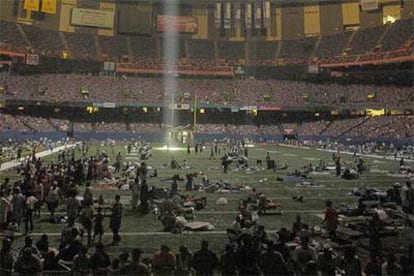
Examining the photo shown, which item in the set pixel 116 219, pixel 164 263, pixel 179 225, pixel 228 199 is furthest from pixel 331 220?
pixel 228 199

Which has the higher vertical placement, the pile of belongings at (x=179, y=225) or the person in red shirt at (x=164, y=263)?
the pile of belongings at (x=179, y=225)

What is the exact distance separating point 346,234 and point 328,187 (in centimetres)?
1053

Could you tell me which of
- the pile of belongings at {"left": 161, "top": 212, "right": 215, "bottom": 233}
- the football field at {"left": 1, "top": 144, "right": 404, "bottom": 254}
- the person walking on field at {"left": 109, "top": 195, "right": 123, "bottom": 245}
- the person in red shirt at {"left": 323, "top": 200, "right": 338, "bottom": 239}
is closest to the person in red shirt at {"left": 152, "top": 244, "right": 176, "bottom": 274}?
the football field at {"left": 1, "top": 144, "right": 404, "bottom": 254}

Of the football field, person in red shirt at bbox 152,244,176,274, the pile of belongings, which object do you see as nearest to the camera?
person in red shirt at bbox 152,244,176,274

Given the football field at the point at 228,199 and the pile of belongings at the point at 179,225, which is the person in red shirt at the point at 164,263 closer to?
the football field at the point at 228,199

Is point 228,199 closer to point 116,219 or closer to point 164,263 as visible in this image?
point 116,219

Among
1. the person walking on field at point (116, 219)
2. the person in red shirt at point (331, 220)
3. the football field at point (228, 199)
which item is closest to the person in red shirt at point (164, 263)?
the football field at point (228, 199)

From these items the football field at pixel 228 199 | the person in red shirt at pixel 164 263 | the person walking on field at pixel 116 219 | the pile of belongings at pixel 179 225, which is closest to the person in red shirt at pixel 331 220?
the football field at pixel 228 199

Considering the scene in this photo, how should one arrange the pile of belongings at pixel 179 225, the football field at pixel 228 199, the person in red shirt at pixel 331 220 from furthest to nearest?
the pile of belongings at pixel 179 225
the football field at pixel 228 199
the person in red shirt at pixel 331 220

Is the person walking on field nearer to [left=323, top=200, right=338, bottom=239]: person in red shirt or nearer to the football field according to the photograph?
the football field

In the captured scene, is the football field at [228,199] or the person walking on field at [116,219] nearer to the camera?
the person walking on field at [116,219]

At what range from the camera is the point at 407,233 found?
1372 cm

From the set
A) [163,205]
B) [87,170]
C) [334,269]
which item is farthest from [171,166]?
[334,269]

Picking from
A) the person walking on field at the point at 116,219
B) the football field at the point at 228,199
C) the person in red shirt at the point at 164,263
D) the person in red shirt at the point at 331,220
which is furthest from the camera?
the football field at the point at 228,199
